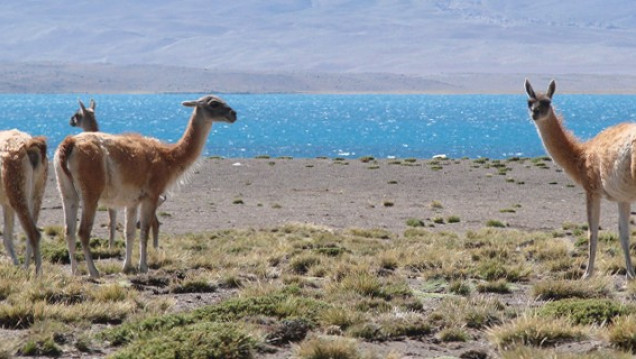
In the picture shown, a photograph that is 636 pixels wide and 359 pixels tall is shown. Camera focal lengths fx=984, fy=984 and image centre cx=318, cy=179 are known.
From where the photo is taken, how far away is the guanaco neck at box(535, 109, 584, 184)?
10.6 meters

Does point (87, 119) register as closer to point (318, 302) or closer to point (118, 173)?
point (118, 173)

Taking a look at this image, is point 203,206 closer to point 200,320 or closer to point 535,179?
point 535,179

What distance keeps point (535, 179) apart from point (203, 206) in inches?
440

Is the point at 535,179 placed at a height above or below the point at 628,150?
below

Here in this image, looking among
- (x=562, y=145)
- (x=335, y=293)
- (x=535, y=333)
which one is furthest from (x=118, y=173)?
(x=535, y=333)

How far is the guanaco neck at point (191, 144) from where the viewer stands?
10961 millimetres

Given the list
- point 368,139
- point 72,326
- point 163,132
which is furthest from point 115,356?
point 163,132

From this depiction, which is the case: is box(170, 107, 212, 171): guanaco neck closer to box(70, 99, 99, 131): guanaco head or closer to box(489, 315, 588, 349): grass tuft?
box(70, 99, 99, 131): guanaco head

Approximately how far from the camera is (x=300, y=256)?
11297 mm

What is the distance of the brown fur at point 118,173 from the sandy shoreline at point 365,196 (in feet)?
17.3

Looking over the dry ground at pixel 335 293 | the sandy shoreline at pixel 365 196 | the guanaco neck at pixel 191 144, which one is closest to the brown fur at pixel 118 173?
the guanaco neck at pixel 191 144

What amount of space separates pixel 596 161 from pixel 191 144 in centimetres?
441

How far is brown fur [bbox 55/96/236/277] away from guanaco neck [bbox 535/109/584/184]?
388 centimetres

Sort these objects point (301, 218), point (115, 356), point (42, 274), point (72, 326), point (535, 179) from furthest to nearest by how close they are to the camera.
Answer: point (535, 179) < point (301, 218) < point (42, 274) < point (72, 326) < point (115, 356)
